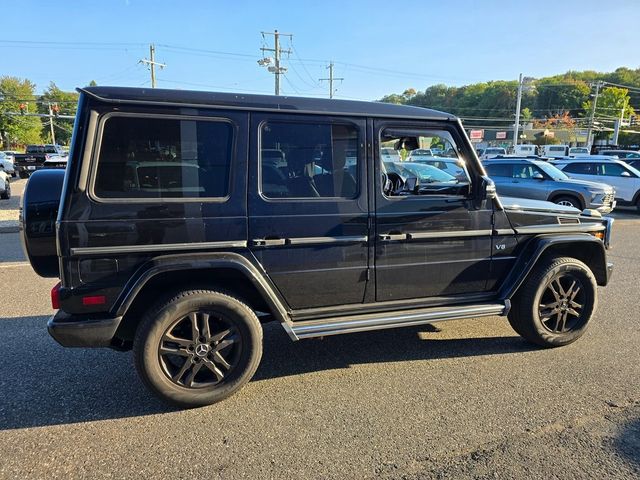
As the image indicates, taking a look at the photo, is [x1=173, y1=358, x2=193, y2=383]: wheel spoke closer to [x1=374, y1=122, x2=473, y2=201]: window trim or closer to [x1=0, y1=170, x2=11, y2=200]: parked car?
[x1=374, y1=122, x2=473, y2=201]: window trim

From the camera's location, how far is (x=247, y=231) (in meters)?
3.02

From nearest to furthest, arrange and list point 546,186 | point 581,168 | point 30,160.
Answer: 1. point 546,186
2. point 581,168
3. point 30,160

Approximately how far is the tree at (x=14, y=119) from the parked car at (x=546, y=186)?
6429cm

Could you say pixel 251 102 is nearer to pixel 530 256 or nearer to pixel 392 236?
pixel 392 236

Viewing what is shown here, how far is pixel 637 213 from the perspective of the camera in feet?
47.1

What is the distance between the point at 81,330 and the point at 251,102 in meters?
1.87

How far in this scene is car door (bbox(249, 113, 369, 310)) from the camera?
10.1 ft

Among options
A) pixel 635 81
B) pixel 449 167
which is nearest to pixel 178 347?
pixel 449 167

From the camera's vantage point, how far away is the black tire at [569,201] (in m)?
11.6

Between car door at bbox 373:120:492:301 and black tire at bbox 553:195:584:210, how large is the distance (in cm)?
950

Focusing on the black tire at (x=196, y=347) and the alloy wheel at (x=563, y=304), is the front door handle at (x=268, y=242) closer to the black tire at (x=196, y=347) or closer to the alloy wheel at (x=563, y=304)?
the black tire at (x=196, y=347)

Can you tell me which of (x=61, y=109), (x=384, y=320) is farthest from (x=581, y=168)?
(x=61, y=109)

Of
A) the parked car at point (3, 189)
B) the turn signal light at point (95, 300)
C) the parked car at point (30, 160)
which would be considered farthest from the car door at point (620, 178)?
the parked car at point (30, 160)

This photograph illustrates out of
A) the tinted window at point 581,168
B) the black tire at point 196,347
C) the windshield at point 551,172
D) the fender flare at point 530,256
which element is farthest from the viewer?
the tinted window at point 581,168
